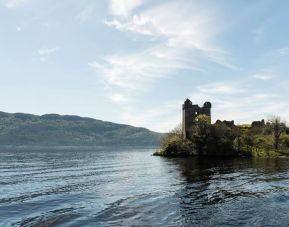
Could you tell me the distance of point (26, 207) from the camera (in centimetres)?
3634

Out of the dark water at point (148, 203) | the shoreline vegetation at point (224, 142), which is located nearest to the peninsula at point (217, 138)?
the shoreline vegetation at point (224, 142)

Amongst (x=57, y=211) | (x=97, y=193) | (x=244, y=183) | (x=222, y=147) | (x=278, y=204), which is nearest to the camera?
(x=57, y=211)

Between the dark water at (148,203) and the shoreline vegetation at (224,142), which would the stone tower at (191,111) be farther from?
the dark water at (148,203)

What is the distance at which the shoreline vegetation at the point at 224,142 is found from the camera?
134m

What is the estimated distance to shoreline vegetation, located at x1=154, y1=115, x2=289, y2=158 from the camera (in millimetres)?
133750

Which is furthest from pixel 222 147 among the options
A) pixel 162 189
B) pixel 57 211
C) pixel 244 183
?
pixel 57 211

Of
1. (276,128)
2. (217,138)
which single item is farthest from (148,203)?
(276,128)

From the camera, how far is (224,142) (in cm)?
13325

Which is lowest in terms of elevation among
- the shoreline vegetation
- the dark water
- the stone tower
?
the dark water

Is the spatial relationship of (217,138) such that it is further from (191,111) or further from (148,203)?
(148,203)

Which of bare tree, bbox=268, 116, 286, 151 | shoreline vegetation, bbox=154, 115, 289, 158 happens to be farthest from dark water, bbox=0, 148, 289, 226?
bare tree, bbox=268, 116, 286, 151

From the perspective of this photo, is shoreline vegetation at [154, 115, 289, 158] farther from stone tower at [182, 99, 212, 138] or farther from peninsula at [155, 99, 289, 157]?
stone tower at [182, 99, 212, 138]

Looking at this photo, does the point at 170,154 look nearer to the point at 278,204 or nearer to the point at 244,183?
the point at 244,183

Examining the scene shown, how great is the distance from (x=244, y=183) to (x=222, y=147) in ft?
264
